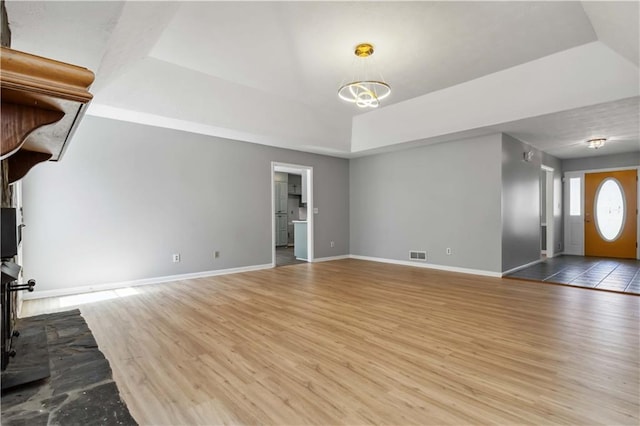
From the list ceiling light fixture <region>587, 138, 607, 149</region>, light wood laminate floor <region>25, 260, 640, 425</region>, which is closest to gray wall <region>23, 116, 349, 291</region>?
light wood laminate floor <region>25, 260, 640, 425</region>

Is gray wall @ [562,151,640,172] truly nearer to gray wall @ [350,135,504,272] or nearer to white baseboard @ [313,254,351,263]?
gray wall @ [350,135,504,272]

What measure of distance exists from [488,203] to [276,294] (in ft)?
13.8

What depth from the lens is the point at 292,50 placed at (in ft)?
12.8

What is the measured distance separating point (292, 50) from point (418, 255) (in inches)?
193

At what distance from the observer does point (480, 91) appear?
4949mm

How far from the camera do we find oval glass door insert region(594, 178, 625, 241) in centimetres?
785

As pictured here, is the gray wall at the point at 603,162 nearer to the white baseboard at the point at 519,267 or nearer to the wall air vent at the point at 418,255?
the white baseboard at the point at 519,267

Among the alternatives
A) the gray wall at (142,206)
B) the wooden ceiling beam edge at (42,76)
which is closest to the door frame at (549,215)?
the gray wall at (142,206)

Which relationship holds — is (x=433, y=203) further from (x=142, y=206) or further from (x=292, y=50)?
(x=142, y=206)

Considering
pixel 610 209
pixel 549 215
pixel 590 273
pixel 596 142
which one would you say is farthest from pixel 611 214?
pixel 590 273

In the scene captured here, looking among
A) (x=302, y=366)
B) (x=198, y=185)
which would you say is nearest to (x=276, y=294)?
(x=302, y=366)

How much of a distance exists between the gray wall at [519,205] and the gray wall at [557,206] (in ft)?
4.95

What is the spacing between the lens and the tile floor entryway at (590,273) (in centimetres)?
494

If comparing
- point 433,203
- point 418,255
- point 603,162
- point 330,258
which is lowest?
point 330,258
